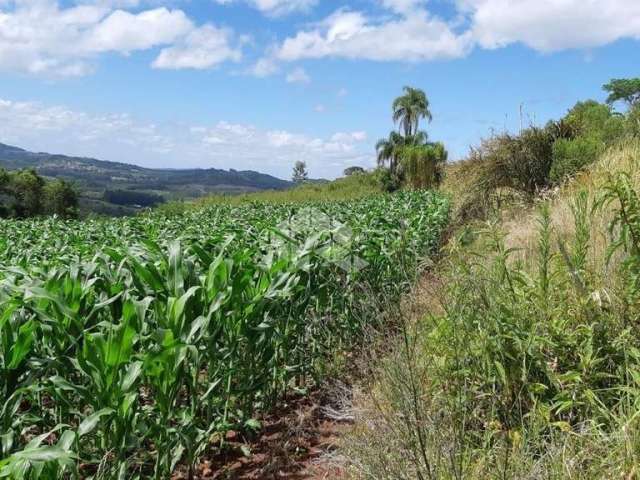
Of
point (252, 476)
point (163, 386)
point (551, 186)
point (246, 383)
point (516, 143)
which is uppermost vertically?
point (516, 143)

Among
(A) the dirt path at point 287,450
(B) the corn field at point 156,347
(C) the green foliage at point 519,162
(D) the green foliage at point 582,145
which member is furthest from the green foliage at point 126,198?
(A) the dirt path at point 287,450

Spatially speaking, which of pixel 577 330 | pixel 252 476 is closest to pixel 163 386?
pixel 252 476

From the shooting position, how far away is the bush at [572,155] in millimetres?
12398

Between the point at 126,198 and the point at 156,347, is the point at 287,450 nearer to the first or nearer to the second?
the point at 156,347

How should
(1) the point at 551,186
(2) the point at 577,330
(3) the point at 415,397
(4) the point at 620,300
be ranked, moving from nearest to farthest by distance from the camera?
1. (3) the point at 415,397
2. (2) the point at 577,330
3. (4) the point at 620,300
4. (1) the point at 551,186

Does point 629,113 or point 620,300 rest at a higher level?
point 629,113

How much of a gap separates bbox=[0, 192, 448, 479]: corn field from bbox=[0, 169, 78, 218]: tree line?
51.2 metres

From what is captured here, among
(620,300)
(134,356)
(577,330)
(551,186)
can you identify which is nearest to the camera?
(134,356)

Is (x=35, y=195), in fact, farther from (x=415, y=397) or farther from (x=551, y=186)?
(x=415, y=397)

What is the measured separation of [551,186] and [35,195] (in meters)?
53.4

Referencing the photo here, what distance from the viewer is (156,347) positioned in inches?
104

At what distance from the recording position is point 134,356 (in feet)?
8.71

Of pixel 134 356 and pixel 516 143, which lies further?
pixel 516 143

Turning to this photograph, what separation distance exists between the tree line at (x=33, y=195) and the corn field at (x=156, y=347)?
51.2 meters
